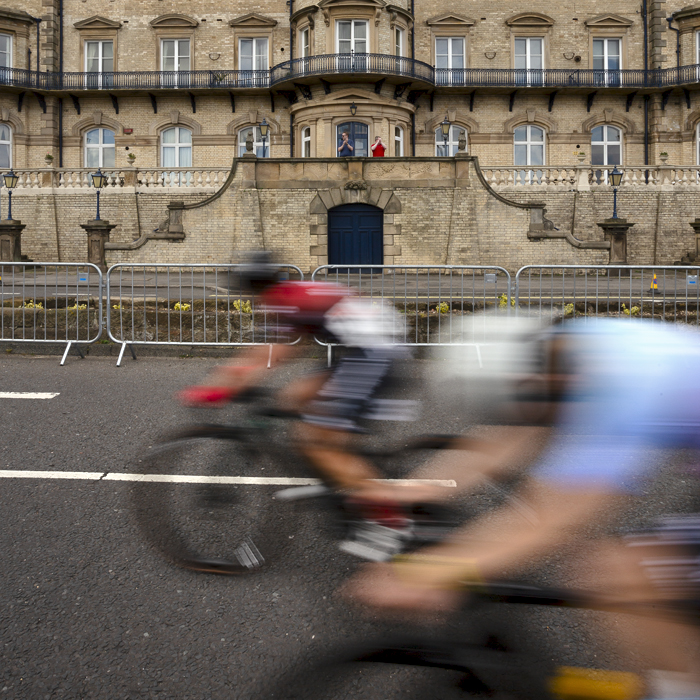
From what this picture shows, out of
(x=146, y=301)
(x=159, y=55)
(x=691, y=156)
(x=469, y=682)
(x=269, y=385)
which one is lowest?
(x=469, y=682)

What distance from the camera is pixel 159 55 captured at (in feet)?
115

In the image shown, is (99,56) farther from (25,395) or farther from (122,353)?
(25,395)

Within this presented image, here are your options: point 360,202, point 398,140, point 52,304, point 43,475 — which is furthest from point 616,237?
point 43,475

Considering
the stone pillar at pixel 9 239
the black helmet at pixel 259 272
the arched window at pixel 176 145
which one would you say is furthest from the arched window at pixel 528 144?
the black helmet at pixel 259 272

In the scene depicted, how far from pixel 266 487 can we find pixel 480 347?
5315 millimetres

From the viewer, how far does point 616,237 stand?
23.9 metres

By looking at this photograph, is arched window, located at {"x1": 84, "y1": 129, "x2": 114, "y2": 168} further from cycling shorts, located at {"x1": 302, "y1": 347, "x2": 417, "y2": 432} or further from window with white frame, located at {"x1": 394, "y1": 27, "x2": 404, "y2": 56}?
cycling shorts, located at {"x1": 302, "y1": 347, "x2": 417, "y2": 432}

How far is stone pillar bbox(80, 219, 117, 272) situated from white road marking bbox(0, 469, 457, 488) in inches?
825

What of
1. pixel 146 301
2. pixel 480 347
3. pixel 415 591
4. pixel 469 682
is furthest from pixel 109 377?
pixel 469 682

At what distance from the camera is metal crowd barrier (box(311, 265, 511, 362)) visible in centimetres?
966

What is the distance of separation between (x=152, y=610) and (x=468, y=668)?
1331mm

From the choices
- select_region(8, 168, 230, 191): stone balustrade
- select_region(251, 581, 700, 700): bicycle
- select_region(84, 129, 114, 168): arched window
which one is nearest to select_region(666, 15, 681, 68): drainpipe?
select_region(8, 168, 230, 191): stone balustrade

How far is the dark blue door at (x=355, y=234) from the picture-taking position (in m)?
24.9

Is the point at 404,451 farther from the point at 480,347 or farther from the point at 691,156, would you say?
the point at 691,156
